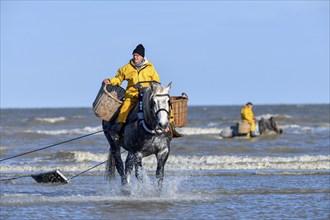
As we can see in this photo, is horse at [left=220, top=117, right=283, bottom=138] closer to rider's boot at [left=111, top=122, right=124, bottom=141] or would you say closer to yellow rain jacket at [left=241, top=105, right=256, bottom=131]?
yellow rain jacket at [left=241, top=105, right=256, bottom=131]

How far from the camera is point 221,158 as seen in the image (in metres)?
22.8

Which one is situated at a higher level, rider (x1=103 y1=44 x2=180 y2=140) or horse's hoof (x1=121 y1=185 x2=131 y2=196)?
rider (x1=103 y1=44 x2=180 y2=140)

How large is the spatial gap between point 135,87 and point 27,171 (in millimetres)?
8204

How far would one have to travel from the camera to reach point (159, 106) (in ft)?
38.0

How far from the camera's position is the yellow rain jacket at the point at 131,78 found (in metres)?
12.6

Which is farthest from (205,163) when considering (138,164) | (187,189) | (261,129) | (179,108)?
(261,129)

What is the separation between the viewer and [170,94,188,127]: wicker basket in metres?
12.6

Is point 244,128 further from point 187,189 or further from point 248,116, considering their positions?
point 187,189

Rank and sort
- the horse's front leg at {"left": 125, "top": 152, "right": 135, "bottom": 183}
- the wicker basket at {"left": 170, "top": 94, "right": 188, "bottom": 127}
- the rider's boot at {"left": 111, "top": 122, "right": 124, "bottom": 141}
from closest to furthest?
the horse's front leg at {"left": 125, "top": 152, "right": 135, "bottom": 183} < the wicker basket at {"left": 170, "top": 94, "right": 188, "bottom": 127} < the rider's boot at {"left": 111, "top": 122, "right": 124, "bottom": 141}

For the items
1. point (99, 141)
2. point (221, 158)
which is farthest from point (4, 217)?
point (99, 141)

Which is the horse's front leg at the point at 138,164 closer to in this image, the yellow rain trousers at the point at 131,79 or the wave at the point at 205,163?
the yellow rain trousers at the point at 131,79

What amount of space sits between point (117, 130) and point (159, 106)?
56.9 inches

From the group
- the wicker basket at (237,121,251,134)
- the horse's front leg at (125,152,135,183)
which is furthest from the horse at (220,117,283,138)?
the horse's front leg at (125,152,135,183)

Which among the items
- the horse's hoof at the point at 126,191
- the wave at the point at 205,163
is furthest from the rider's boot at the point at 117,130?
the wave at the point at 205,163
